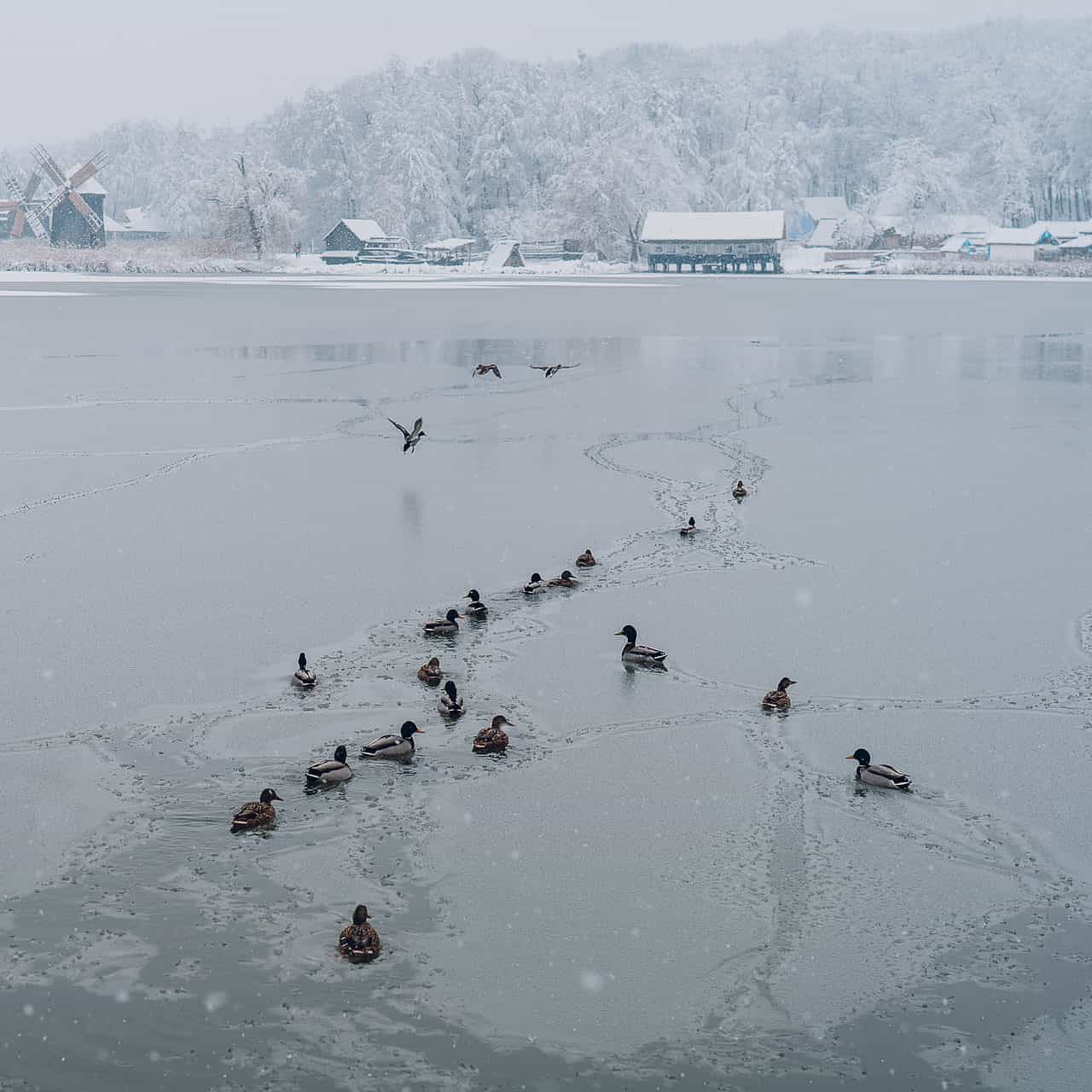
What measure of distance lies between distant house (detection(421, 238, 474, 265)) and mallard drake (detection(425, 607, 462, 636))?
110 metres

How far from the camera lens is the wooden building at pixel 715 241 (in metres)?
115

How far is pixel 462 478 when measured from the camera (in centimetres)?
2328

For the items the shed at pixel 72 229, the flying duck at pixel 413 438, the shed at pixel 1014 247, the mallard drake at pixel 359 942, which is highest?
the shed at pixel 72 229

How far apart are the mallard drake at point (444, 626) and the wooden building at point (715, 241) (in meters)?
104

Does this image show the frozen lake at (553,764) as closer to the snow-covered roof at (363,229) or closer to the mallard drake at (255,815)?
the mallard drake at (255,815)

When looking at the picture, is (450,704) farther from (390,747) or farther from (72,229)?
(72,229)

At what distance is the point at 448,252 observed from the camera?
125m

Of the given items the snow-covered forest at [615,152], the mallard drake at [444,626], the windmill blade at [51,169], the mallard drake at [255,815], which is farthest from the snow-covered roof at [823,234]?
the mallard drake at [255,815]

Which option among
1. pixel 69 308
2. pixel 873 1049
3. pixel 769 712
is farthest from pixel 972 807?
pixel 69 308

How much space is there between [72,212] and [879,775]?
127m

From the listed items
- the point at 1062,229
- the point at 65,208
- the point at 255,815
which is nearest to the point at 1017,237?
the point at 1062,229

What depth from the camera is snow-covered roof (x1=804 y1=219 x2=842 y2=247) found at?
137 m

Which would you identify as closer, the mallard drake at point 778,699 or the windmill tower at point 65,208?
the mallard drake at point 778,699

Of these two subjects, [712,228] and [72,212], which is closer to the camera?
[712,228]
